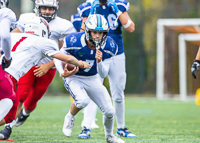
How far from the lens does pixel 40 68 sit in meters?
4.70

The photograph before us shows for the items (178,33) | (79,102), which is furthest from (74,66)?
(178,33)

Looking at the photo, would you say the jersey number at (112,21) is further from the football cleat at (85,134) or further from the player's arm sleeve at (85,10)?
the football cleat at (85,134)

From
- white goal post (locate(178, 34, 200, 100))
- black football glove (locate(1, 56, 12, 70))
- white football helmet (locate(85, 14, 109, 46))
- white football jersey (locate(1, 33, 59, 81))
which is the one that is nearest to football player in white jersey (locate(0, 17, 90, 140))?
white football jersey (locate(1, 33, 59, 81))

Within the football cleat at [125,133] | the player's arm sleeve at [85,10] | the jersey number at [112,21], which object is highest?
the player's arm sleeve at [85,10]

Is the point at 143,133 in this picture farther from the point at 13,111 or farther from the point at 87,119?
the point at 13,111

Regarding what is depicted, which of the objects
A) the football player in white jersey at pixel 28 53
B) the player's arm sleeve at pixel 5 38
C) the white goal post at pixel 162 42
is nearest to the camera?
the player's arm sleeve at pixel 5 38

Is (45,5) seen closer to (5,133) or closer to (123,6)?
(123,6)

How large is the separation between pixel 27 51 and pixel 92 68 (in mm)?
790

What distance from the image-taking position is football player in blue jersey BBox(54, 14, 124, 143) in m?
3.98

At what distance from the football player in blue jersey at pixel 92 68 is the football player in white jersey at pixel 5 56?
2.63 ft

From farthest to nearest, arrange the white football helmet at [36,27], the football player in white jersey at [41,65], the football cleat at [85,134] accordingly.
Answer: the football player in white jersey at [41,65] → the football cleat at [85,134] → the white football helmet at [36,27]

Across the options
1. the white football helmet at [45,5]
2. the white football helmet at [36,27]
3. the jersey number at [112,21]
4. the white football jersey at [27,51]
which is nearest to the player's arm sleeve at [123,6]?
the jersey number at [112,21]

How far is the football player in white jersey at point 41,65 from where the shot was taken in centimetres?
471

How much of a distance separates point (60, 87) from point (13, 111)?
427 inches
